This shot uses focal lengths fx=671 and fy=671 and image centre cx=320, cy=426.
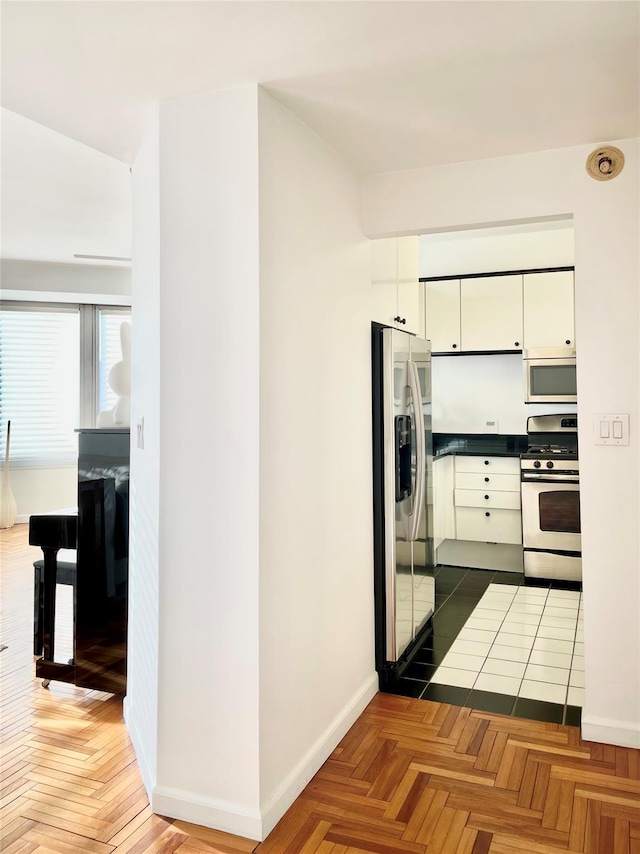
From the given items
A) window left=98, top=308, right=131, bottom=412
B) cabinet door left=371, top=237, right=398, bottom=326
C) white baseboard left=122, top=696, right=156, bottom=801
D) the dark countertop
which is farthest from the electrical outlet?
window left=98, top=308, right=131, bottom=412

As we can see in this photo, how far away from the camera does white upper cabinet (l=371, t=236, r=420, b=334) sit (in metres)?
3.23

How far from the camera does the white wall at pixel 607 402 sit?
101 inches

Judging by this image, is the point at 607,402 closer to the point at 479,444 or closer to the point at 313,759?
the point at 313,759

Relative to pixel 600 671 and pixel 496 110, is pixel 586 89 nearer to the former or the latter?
pixel 496 110

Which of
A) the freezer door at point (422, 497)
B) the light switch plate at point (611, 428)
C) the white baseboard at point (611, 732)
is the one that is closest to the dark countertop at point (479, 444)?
the freezer door at point (422, 497)

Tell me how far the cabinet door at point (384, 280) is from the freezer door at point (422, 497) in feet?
0.70

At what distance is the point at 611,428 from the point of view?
260 centimetres

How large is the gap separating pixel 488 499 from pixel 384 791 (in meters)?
3.25

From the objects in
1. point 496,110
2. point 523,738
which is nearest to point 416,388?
point 496,110

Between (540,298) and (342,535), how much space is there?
3.26 metres

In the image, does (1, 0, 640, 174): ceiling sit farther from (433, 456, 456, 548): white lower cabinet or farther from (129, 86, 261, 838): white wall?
(433, 456, 456, 548): white lower cabinet

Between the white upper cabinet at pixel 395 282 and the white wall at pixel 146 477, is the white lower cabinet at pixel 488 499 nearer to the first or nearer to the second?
the white upper cabinet at pixel 395 282

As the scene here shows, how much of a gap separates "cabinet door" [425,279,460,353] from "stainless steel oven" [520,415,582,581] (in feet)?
3.80

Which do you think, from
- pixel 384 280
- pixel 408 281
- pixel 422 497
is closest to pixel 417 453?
pixel 422 497
